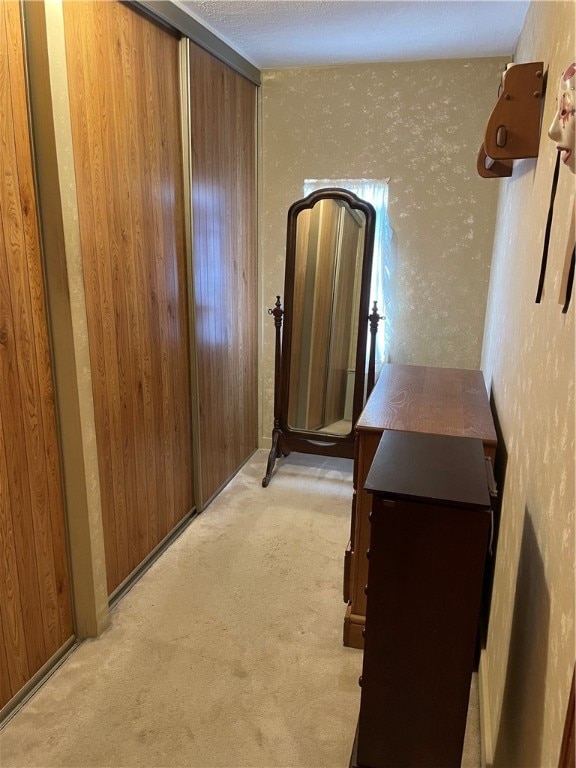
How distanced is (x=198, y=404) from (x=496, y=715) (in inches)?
71.8

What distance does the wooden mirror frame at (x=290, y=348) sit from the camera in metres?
2.93

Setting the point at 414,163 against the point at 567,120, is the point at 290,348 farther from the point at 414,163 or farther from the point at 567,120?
the point at 567,120

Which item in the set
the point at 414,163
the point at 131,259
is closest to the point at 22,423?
the point at 131,259

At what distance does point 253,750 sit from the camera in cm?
156

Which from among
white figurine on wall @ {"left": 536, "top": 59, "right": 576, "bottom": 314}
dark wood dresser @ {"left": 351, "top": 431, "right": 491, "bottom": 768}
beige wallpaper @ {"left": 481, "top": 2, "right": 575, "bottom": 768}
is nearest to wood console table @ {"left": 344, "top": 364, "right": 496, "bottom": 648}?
beige wallpaper @ {"left": 481, "top": 2, "right": 575, "bottom": 768}

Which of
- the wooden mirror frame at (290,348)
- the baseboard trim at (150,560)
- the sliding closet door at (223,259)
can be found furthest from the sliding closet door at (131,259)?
the wooden mirror frame at (290,348)

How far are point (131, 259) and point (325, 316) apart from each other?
1302 mm

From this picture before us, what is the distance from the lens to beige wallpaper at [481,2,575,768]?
33.8 inches

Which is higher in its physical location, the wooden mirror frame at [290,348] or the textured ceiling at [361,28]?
the textured ceiling at [361,28]

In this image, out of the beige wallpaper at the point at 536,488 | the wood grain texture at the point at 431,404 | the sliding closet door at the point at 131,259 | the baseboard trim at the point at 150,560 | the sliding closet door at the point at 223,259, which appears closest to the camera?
the beige wallpaper at the point at 536,488

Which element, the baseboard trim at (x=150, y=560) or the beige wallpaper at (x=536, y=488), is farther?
the baseboard trim at (x=150, y=560)

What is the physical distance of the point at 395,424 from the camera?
1.72 m

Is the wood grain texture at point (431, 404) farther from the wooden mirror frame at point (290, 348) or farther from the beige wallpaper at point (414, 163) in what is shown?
the beige wallpaper at point (414, 163)

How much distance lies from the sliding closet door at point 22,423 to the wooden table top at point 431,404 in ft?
3.37
